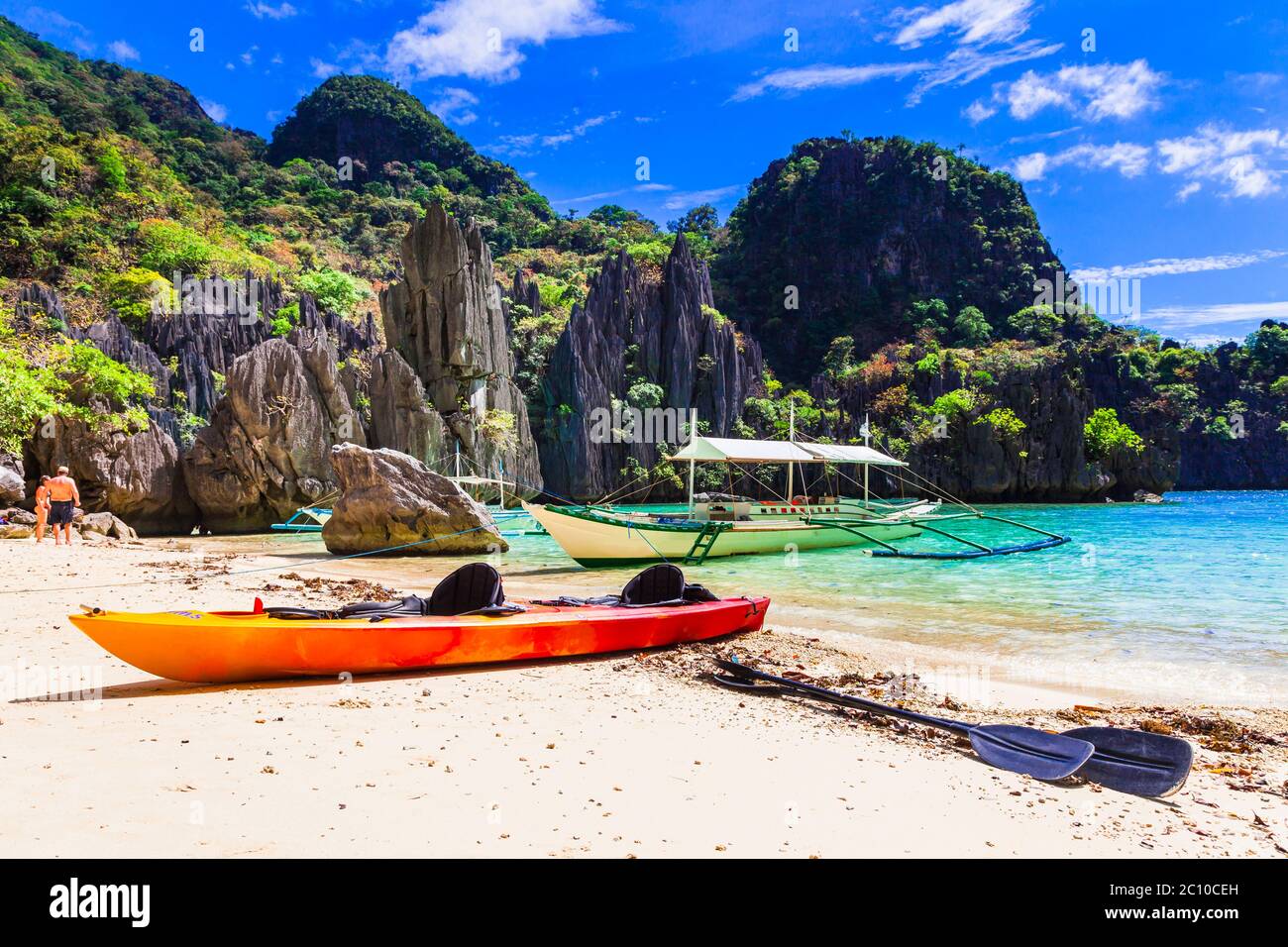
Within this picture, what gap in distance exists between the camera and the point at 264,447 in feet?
94.4

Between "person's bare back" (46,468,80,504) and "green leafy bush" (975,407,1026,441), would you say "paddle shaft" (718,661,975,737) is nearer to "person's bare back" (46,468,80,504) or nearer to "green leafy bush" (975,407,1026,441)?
"person's bare back" (46,468,80,504)

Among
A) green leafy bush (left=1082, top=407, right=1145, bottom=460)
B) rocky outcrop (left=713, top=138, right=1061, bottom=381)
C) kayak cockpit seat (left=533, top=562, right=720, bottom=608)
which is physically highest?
rocky outcrop (left=713, top=138, right=1061, bottom=381)

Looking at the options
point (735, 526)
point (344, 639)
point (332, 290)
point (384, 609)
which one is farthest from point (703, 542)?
point (332, 290)

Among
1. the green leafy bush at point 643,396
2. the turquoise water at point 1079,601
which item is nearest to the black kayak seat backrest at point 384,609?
the turquoise water at point 1079,601

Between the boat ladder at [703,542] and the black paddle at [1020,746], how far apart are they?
51.7 ft

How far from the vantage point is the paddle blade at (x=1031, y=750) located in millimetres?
4766

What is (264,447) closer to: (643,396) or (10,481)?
(10,481)

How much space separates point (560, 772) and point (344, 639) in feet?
10.6

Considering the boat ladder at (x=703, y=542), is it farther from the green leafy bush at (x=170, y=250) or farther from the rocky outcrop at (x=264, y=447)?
the green leafy bush at (x=170, y=250)

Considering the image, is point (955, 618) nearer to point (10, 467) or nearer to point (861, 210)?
point (10, 467)

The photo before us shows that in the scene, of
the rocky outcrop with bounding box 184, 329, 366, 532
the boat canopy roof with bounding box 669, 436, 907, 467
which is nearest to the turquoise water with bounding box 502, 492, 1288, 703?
the boat canopy roof with bounding box 669, 436, 907, 467

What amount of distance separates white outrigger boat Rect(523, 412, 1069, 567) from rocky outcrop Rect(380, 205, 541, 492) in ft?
68.7

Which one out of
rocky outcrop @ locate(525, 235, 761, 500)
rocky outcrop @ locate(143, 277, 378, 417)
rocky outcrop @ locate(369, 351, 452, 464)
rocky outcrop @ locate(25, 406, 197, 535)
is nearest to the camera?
rocky outcrop @ locate(25, 406, 197, 535)

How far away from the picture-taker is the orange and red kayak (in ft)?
20.2
